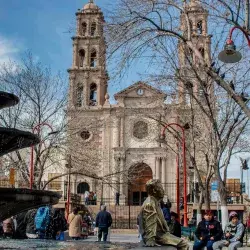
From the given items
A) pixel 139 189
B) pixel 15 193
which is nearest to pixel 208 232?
pixel 15 193

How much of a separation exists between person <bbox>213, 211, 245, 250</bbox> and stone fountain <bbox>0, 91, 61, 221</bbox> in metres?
4.01

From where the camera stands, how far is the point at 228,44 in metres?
10.6

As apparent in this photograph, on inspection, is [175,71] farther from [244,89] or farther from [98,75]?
[98,75]

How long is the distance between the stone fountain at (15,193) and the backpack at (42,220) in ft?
15.2

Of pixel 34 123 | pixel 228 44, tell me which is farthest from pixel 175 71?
pixel 34 123

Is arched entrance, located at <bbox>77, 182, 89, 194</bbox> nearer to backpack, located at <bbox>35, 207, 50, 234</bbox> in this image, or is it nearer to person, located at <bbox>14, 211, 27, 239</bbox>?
backpack, located at <bbox>35, 207, 50, 234</bbox>

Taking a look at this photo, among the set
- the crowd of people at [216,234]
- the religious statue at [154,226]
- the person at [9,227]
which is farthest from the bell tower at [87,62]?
the religious statue at [154,226]

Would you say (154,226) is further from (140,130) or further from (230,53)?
(140,130)

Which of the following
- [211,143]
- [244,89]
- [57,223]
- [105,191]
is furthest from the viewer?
[105,191]

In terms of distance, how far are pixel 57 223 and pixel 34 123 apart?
480 inches

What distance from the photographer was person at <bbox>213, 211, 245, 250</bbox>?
10453 mm

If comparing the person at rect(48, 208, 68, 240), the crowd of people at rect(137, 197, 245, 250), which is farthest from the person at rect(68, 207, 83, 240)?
the crowd of people at rect(137, 197, 245, 250)

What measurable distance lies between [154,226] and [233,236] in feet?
16.9

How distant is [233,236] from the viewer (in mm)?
10867
